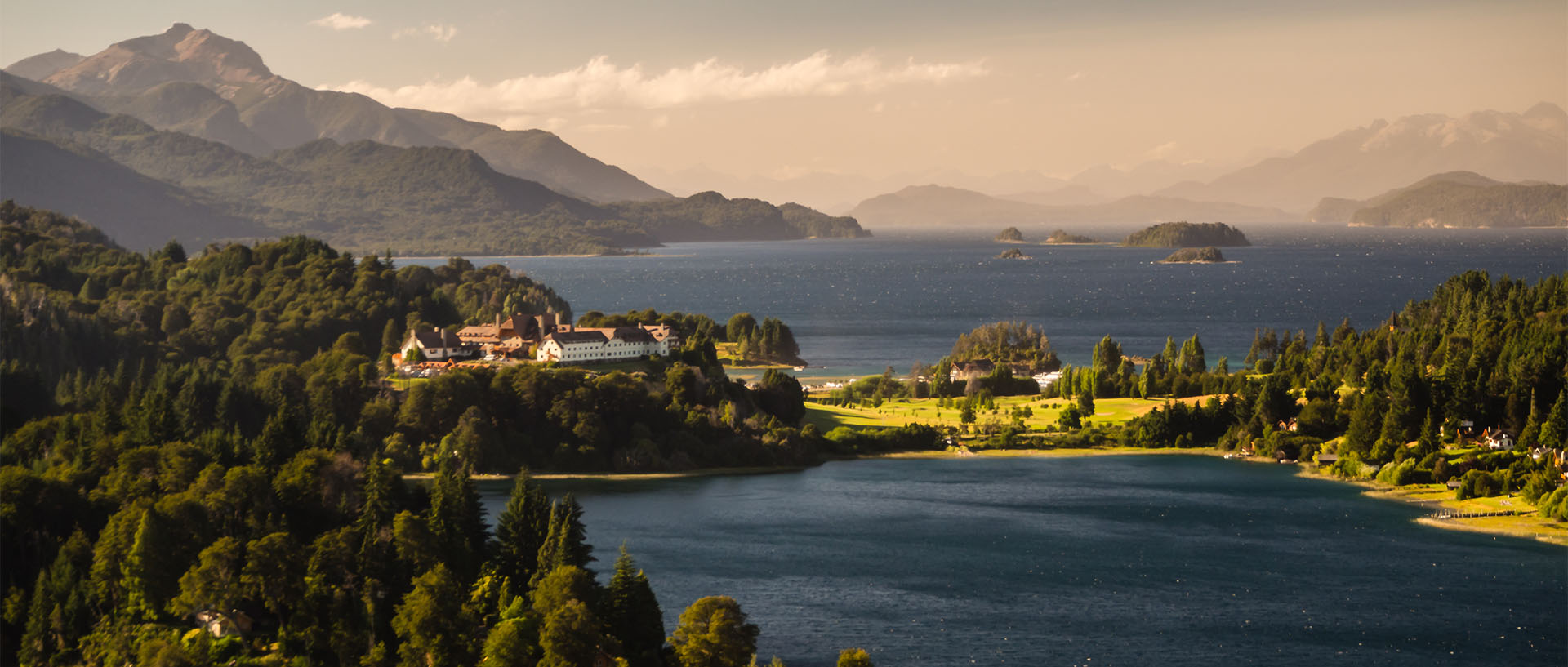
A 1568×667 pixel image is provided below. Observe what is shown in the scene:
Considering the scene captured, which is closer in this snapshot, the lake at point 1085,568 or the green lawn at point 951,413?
the lake at point 1085,568

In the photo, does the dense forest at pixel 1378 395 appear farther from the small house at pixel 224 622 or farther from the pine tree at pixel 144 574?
the pine tree at pixel 144 574

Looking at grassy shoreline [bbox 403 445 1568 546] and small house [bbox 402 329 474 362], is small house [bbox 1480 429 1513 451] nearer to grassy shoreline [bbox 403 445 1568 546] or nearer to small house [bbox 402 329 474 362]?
grassy shoreline [bbox 403 445 1568 546]

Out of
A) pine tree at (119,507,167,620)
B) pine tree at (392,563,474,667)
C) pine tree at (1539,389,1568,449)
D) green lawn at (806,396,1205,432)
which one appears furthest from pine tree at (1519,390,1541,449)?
pine tree at (119,507,167,620)

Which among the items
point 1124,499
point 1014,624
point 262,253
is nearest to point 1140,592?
point 1014,624

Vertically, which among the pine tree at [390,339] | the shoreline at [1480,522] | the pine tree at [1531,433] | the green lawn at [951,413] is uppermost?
the pine tree at [390,339]

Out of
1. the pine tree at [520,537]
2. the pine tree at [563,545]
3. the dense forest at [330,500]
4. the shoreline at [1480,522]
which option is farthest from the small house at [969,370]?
the pine tree at [563,545]

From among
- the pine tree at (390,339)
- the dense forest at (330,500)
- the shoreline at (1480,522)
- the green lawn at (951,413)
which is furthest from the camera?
the pine tree at (390,339)
